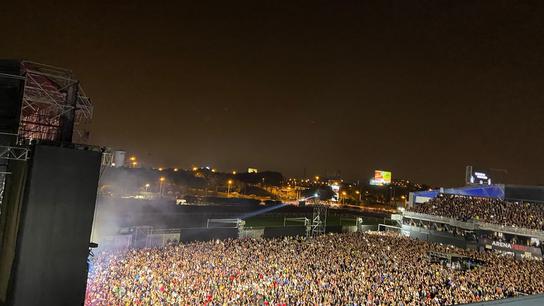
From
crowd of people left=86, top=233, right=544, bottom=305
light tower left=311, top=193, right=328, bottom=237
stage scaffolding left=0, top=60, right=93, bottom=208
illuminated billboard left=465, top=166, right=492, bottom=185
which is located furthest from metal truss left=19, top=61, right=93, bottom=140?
illuminated billboard left=465, top=166, right=492, bottom=185

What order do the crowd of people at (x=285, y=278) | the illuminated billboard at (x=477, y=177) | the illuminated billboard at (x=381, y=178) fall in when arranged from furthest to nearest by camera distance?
the illuminated billboard at (x=381, y=178) → the illuminated billboard at (x=477, y=177) → the crowd of people at (x=285, y=278)

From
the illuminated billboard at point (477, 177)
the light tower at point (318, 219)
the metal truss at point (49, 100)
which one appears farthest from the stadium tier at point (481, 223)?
the metal truss at point (49, 100)

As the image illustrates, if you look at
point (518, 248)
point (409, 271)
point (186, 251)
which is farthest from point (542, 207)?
point (186, 251)

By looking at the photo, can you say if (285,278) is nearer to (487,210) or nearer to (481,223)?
(481,223)

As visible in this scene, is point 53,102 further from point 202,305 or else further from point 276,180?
point 276,180

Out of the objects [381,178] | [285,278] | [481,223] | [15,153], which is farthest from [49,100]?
[381,178]

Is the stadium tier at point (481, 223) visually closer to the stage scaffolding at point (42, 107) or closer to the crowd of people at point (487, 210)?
the crowd of people at point (487, 210)
